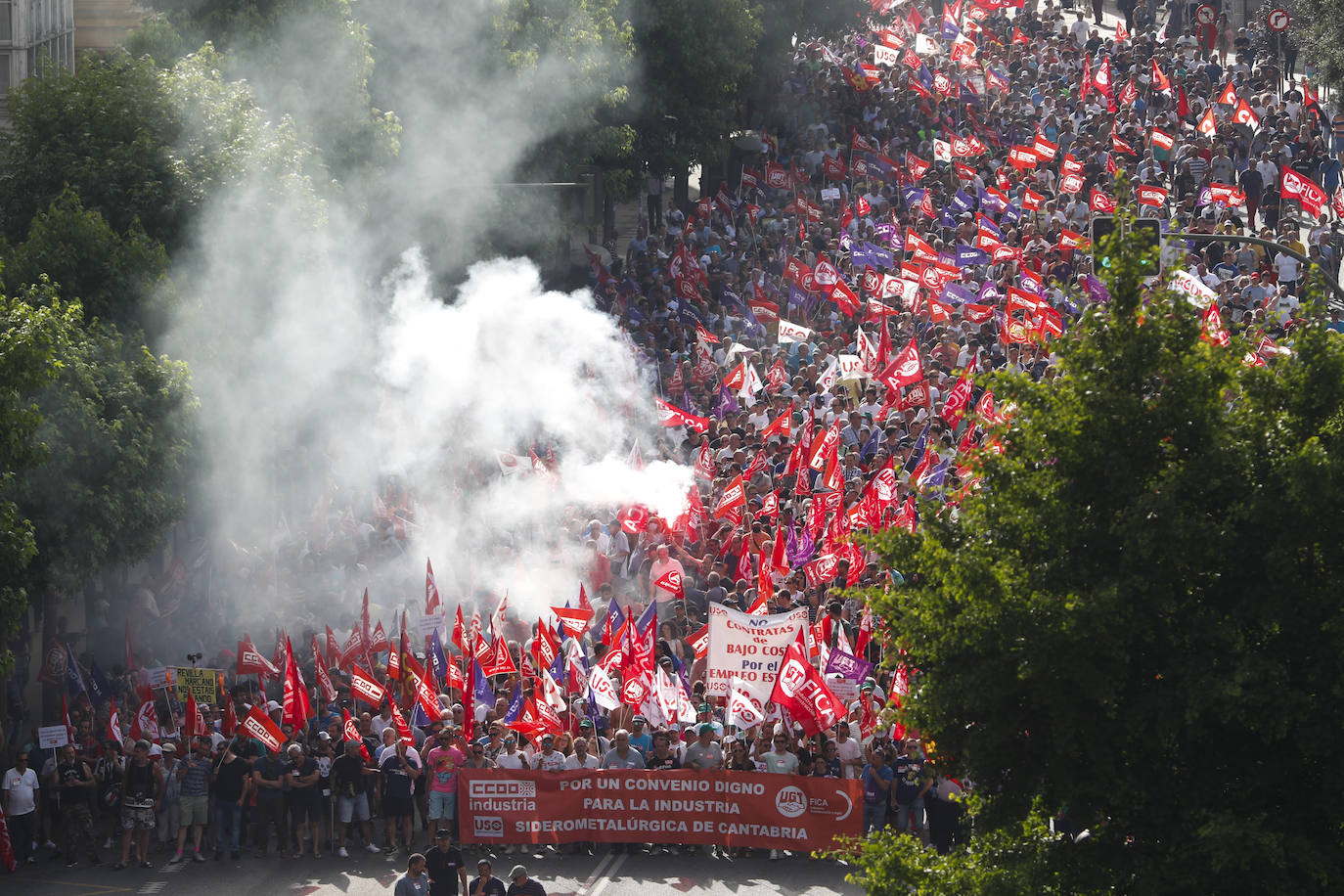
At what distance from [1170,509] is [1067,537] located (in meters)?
0.58

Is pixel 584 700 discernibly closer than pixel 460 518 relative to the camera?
Yes

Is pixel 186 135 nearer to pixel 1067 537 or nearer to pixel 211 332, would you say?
pixel 211 332

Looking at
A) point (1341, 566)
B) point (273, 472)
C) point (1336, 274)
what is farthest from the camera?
point (1336, 274)

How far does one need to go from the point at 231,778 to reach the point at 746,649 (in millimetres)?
4821

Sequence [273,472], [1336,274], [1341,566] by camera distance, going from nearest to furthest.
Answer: [1341,566] → [273,472] → [1336,274]

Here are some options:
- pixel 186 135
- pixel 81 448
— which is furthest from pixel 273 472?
pixel 81 448

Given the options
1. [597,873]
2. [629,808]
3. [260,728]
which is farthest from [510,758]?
[260,728]

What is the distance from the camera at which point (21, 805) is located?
51.0ft

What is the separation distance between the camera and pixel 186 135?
73.4 ft

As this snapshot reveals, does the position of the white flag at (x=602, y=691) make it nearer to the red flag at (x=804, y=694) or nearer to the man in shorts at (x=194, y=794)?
the red flag at (x=804, y=694)

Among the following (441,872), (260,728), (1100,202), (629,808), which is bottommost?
(441,872)

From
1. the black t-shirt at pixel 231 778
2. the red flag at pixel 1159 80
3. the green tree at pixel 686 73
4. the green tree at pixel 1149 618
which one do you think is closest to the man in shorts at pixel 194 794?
the black t-shirt at pixel 231 778

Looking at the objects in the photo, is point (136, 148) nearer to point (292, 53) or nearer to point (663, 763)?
point (292, 53)

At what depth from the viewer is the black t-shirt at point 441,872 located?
13.6m
